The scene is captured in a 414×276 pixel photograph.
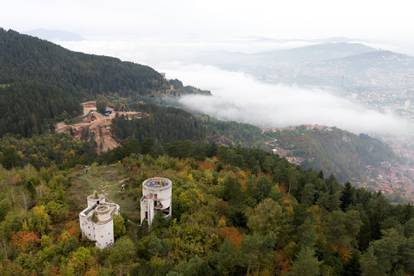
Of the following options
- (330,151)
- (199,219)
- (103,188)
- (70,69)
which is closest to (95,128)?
(103,188)

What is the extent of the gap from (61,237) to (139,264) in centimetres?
913

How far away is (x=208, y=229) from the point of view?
121 feet

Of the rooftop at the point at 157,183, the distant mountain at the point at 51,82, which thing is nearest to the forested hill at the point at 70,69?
the distant mountain at the point at 51,82

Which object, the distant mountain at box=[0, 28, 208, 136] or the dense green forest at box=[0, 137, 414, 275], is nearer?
the dense green forest at box=[0, 137, 414, 275]

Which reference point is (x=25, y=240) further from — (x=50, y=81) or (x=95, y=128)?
(x=50, y=81)

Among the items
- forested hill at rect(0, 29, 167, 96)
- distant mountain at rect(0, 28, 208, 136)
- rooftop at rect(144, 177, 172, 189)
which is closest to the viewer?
rooftop at rect(144, 177, 172, 189)

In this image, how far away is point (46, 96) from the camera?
10375 cm

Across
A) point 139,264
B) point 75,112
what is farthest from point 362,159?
point 139,264

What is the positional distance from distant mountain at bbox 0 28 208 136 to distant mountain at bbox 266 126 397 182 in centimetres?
7100

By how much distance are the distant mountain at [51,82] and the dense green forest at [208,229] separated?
1759 inches

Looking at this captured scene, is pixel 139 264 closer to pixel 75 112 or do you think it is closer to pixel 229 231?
pixel 229 231

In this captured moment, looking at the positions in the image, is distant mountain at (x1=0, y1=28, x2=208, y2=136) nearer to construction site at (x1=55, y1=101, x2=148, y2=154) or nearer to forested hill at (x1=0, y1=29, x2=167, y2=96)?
forested hill at (x1=0, y1=29, x2=167, y2=96)

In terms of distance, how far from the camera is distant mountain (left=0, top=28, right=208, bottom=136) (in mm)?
92625

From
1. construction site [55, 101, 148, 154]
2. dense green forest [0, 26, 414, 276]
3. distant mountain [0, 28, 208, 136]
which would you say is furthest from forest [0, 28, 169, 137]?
dense green forest [0, 26, 414, 276]
